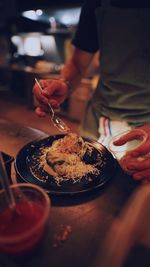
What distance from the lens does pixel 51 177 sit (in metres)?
1.18

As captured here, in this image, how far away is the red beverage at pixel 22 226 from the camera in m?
0.73

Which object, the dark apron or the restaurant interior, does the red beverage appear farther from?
the dark apron

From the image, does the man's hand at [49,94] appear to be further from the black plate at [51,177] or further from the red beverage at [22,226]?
the red beverage at [22,226]

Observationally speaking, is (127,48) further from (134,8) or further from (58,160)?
(58,160)

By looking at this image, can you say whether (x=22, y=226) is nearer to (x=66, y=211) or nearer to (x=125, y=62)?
(x=66, y=211)

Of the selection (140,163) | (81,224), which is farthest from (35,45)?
(81,224)

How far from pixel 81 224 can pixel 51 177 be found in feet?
0.99

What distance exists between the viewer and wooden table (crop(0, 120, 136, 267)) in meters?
0.80

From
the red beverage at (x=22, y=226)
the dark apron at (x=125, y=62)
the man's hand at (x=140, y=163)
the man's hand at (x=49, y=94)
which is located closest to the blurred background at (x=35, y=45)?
the dark apron at (x=125, y=62)

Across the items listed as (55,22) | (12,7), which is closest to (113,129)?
(55,22)

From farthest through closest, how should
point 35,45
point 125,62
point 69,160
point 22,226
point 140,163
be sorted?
point 35,45
point 125,62
point 69,160
point 140,163
point 22,226

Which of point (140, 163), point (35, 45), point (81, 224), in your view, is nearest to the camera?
point (81, 224)

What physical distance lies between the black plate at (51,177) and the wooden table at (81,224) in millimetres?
33

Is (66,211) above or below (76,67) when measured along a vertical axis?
below
